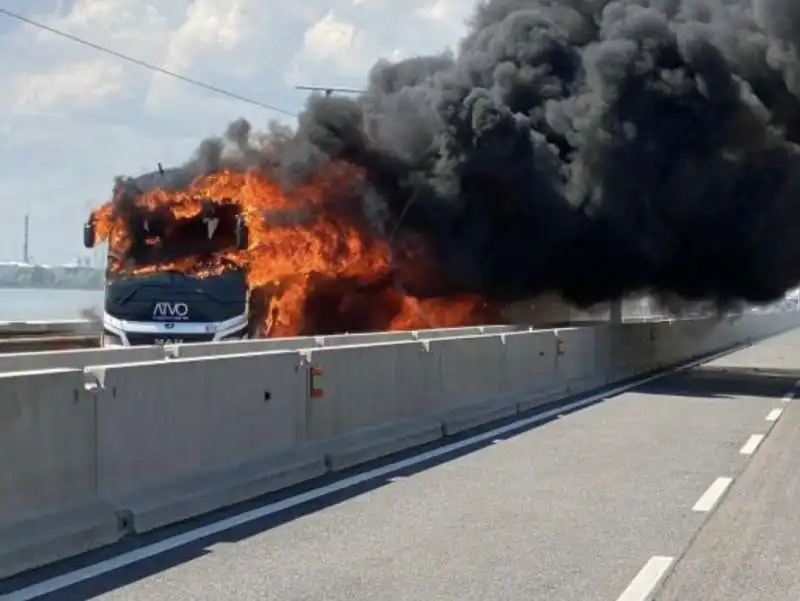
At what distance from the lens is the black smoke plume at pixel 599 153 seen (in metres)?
29.6

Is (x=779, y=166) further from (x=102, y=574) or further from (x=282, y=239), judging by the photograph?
(x=102, y=574)

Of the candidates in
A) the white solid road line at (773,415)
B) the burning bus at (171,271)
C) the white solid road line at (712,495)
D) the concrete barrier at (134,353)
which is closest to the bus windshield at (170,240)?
the burning bus at (171,271)

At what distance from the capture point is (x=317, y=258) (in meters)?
28.9

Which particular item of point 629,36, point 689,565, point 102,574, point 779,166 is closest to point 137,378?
point 102,574

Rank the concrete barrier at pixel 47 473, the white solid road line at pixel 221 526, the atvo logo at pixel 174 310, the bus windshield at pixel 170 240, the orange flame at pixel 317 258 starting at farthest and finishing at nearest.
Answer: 1. the orange flame at pixel 317 258
2. the bus windshield at pixel 170 240
3. the atvo logo at pixel 174 310
4. the concrete barrier at pixel 47 473
5. the white solid road line at pixel 221 526

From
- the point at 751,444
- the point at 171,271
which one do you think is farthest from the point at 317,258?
the point at 751,444

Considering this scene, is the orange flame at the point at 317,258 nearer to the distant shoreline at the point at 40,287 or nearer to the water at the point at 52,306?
the water at the point at 52,306

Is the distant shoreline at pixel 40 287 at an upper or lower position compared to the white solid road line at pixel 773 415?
upper

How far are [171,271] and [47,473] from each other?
12765 mm

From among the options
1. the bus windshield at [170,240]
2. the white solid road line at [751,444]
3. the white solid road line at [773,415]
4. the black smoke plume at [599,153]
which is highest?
the black smoke plume at [599,153]

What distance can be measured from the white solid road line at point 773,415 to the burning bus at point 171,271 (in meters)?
8.33

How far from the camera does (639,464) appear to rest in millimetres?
12289

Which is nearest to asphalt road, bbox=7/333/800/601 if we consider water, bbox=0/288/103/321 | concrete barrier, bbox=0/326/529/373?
concrete barrier, bbox=0/326/529/373

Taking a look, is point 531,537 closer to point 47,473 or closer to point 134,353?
point 47,473
